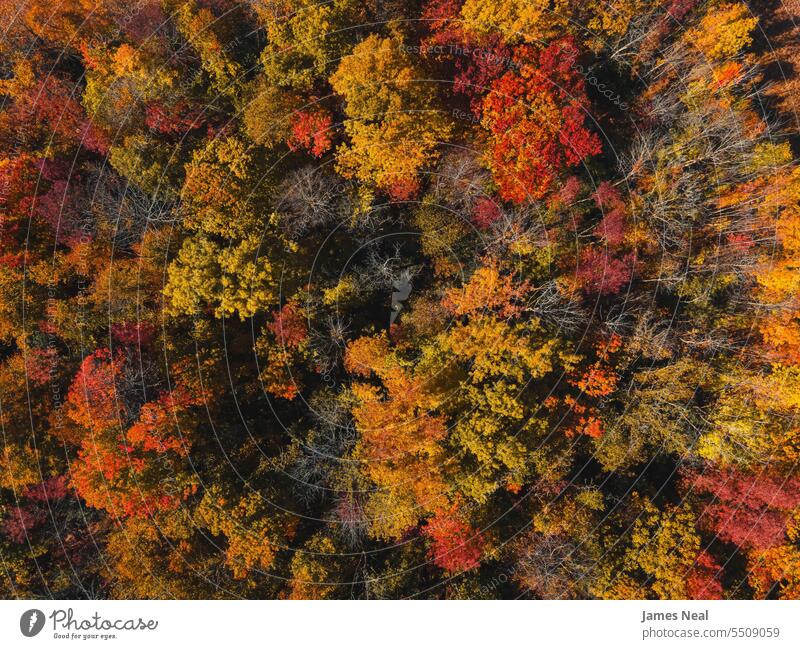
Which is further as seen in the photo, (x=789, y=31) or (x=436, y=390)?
(x=789, y=31)

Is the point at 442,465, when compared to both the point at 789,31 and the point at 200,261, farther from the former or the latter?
the point at 789,31

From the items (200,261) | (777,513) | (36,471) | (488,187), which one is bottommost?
(777,513)

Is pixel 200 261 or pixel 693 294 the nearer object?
pixel 200 261

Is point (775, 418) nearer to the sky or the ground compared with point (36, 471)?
nearer to the ground

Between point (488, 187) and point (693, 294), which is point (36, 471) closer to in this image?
point (488, 187)

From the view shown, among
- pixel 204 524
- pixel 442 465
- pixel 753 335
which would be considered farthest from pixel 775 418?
pixel 204 524
